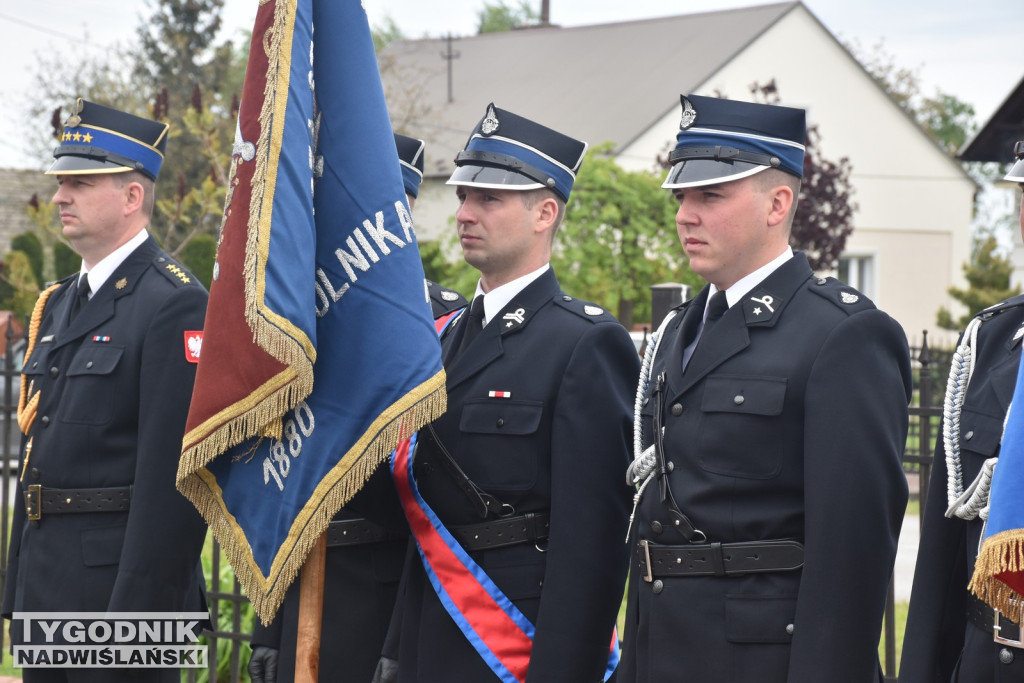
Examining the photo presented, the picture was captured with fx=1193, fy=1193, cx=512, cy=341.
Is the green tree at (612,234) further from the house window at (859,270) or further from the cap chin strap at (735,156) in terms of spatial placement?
the cap chin strap at (735,156)

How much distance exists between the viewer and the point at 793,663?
8.68ft

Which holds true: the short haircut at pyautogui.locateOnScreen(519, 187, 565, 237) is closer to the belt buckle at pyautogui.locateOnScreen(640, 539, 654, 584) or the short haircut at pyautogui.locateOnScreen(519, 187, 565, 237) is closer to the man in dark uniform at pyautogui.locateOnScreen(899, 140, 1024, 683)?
the belt buckle at pyautogui.locateOnScreen(640, 539, 654, 584)

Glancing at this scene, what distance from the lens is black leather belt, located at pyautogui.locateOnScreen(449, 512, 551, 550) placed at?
3.26 m

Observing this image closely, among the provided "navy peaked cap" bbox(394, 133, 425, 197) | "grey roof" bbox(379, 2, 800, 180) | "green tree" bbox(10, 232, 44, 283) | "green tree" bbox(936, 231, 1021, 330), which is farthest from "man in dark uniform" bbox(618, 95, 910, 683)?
"green tree" bbox(936, 231, 1021, 330)

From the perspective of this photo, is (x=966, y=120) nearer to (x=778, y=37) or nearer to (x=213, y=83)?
(x=778, y=37)

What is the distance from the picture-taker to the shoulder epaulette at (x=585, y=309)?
3402 millimetres

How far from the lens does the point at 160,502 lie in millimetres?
3781

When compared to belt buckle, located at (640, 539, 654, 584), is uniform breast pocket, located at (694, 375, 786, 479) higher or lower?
higher

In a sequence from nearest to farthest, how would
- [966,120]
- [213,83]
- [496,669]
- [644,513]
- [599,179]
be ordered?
[644,513]
[496,669]
[599,179]
[213,83]
[966,120]

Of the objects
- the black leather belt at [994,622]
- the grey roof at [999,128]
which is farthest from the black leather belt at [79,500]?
the grey roof at [999,128]

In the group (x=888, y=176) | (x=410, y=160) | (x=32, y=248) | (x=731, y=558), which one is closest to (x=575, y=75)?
(x=888, y=176)

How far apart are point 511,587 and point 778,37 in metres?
23.7

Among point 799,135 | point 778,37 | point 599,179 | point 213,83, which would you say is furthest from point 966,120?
point 799,135

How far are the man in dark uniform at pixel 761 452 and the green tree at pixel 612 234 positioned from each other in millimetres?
13236
